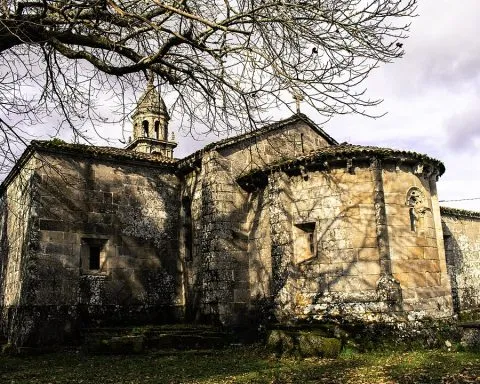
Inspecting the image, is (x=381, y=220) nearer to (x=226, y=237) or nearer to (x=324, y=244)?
(x=324, y=244)

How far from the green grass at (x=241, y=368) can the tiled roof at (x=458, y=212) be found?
853 centimetres

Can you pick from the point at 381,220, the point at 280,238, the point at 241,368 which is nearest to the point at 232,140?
the point at 280,238

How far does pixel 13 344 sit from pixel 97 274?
2438 millimetres

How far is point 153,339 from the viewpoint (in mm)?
10461

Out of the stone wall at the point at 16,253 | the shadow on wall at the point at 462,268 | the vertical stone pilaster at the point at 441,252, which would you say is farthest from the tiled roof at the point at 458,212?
the stone wall at the point at 16,253

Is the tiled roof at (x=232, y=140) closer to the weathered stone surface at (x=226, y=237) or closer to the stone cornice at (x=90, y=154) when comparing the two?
the weathered stone surface at (x=226, y=237)

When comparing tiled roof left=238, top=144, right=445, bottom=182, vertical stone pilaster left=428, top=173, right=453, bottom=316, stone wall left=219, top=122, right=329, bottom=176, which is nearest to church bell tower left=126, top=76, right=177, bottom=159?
stone wall left=219, top=122, right=329, bottom=176

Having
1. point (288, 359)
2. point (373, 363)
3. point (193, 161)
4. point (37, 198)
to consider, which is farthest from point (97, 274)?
point (373, 363)

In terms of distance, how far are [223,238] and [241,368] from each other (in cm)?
443

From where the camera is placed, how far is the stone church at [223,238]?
10.7m

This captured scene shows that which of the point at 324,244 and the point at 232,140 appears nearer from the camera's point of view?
the point at 324,244

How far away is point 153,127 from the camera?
26938mm

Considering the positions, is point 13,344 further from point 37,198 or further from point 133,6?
point 133,6

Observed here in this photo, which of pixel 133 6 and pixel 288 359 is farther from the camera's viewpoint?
pixel 288 359
